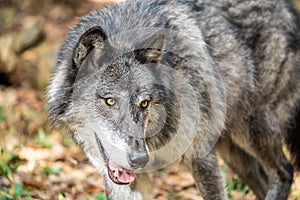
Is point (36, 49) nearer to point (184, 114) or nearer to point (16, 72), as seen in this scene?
point (16, 72)

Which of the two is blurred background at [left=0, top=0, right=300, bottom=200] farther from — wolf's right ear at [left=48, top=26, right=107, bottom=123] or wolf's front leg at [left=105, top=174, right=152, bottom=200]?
wolf's right ear at [left=48, top=26, right=107, bottom=123]

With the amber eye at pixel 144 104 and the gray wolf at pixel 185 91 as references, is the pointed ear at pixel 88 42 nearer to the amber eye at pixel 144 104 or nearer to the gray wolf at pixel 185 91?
the gray wolf at pixel 185 91

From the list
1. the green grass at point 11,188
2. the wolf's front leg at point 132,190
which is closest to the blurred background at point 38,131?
the green grass at point 11,188

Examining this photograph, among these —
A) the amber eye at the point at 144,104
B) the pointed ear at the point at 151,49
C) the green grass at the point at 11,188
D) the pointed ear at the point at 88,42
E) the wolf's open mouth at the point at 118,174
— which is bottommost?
the green grass at the point at 11,188

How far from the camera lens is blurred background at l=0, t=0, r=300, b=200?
20.7ft

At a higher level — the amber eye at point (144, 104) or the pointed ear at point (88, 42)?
the pointed ear at point (88, 42)

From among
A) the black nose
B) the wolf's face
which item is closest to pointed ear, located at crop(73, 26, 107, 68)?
the wolf's face

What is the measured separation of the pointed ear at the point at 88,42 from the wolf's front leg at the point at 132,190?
104 cm

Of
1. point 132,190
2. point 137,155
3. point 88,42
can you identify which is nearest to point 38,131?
point 132,190

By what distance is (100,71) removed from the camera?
468 cm

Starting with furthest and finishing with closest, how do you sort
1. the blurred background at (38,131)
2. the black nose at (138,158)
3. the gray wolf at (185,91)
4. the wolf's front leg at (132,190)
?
the blurred background at (38,131)
the wolf's front leg at (132,190)
the gray wolf at (185,91)
the black nose at (138,158)

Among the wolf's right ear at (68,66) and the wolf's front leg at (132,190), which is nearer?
the wolf's right ear at (68,66)

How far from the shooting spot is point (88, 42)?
4602 millimetres

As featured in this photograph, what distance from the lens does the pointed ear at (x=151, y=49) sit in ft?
15.5
